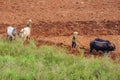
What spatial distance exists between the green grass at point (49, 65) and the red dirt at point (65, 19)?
2.46ft

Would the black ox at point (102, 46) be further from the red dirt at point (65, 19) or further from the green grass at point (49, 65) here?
the green grass at point (49, 65)

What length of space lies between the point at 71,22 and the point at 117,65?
3.26 meters

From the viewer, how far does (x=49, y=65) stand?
782 centimetres

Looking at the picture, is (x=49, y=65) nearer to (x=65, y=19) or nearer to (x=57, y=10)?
(x=65, y=19)

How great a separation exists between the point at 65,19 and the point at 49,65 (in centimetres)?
334

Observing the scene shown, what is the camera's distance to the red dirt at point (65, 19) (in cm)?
971

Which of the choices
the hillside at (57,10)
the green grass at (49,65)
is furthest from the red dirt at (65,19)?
the green grass at (49,65)

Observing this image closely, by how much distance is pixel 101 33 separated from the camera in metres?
10.1

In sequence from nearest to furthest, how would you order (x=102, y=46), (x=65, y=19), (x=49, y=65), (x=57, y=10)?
(x=49, y=65) < (x=102, y=46) < (x=65, y=19) < (x=57, y=10)

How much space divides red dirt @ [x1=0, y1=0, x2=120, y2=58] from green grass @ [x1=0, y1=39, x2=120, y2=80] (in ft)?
2.46

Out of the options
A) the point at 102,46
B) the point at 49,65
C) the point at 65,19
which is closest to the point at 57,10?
the point at 65,19

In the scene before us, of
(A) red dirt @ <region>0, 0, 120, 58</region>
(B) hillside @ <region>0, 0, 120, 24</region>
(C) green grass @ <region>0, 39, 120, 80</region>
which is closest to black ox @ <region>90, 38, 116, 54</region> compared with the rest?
(A) red dirt @ <region>0, 0, 120, 58</region>

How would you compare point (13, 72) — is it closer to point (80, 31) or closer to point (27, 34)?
point (27, 34)

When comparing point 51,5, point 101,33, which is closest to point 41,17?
point 51,5
